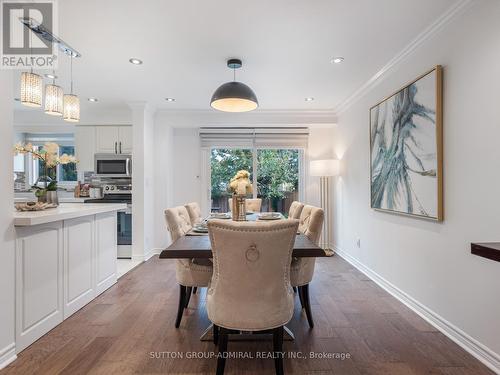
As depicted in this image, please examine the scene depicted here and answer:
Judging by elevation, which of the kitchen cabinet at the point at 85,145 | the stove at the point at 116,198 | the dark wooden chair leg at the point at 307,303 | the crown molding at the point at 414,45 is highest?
the crown molding at the point at 414,45

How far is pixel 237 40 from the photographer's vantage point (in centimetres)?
250

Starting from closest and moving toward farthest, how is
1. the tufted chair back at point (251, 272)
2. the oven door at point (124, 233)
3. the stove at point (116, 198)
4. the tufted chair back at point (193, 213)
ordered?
the tufted chair back at point (251, 272) → the tufted chair back at point (193, 213) → the oven door at point (124, 233) → the stove at point (116, 198)

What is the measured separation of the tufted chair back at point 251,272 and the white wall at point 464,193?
1379 mm

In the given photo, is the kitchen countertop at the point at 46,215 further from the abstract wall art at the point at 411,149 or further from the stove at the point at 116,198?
the abstract wall art at the point at 411,149

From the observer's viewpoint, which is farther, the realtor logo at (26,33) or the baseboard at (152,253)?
the baseboard at (152,253)

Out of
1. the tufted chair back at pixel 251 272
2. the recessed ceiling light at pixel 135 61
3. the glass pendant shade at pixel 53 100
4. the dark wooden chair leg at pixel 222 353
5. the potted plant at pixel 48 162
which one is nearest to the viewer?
the tufted chair back at pixel 251 272

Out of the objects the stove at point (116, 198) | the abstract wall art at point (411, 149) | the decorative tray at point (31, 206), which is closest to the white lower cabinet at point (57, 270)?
the decorative tray at point (31, 206)

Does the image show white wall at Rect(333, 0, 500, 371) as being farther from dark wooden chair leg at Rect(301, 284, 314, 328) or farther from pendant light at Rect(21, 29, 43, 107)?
pendant light at Rect(21, 29, 43, 107)

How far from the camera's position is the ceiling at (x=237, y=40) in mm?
2057

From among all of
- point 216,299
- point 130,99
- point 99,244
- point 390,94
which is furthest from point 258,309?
point 130,99

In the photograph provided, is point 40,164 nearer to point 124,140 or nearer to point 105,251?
point 124,140

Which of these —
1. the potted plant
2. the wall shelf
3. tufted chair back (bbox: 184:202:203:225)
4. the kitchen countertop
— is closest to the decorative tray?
the kitchen countertop

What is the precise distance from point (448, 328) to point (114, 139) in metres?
5.05

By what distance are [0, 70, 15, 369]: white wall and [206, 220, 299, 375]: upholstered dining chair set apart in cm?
139
